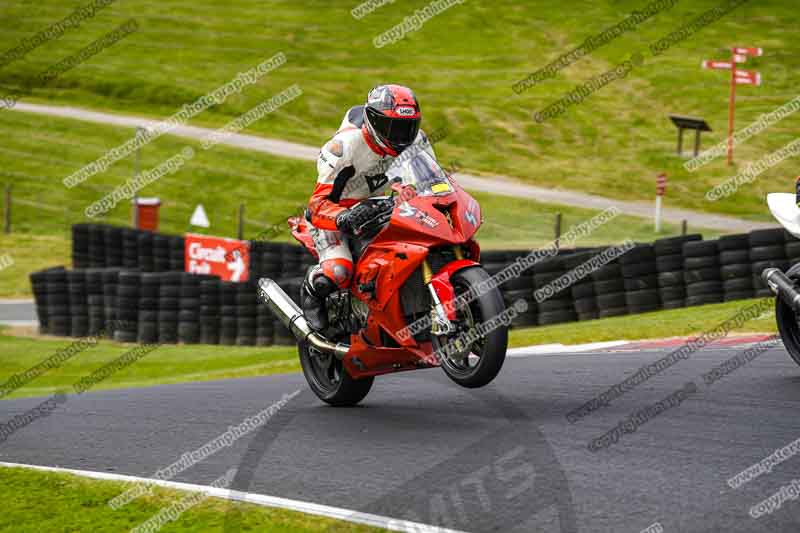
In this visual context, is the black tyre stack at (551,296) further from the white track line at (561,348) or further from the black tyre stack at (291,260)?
the black tyre stack at (291,260)

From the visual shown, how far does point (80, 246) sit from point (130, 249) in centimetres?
189

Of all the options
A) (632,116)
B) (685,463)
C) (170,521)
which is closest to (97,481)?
(170,521)

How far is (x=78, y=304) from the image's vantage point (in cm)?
2119

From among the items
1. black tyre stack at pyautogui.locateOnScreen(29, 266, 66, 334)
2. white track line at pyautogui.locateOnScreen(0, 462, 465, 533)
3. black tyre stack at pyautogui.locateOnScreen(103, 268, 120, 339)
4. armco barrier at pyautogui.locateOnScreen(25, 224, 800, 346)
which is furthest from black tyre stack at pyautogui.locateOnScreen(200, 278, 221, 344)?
white track line at pyautogui.locateOnScreen(0, 462, 465, 533)

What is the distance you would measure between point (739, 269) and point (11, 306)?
56.8ft

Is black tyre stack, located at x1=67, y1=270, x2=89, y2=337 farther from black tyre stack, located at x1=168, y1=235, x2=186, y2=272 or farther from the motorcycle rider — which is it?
the motorcycle rider

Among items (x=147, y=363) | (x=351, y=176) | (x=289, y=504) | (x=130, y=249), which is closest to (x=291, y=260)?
(x=147, y=363)

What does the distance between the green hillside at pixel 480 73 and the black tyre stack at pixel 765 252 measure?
816 inches

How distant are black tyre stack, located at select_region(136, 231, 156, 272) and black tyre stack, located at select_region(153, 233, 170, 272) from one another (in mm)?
78

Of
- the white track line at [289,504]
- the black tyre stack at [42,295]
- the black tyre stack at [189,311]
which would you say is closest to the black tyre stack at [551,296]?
the black tyre stack at [189,311]

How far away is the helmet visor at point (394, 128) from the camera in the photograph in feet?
24.1

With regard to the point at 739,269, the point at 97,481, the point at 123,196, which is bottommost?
the point at 123,196

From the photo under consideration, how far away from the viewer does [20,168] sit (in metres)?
40.8

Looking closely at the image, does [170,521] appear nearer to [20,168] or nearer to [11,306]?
[11,306]
